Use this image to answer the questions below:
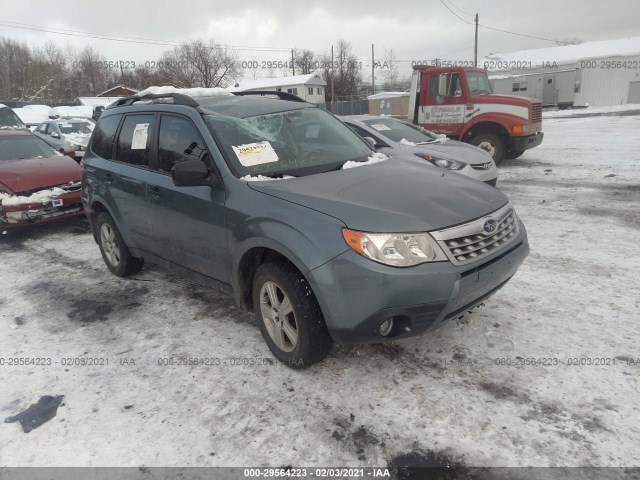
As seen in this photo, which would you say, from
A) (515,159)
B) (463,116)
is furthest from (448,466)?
(515,159)

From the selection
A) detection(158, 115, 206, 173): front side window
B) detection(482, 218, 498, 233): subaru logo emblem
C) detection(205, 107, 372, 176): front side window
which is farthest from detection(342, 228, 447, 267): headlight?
detection(158, 115, 206, 173): front side window

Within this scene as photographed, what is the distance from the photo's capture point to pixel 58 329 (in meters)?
3.97

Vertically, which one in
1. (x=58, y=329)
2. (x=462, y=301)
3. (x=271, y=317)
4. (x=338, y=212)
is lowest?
(x=58, y=329)

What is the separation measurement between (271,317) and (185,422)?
0.87 m

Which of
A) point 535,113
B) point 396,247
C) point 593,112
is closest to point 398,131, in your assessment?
point 535,113

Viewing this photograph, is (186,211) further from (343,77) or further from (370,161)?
(343,77)

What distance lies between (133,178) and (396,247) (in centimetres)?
287

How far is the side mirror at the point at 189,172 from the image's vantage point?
3131 mm

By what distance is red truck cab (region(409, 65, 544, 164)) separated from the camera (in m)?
10.2

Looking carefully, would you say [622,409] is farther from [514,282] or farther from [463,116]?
[463,116]

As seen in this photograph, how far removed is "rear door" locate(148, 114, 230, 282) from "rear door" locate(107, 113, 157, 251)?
0.18 meters

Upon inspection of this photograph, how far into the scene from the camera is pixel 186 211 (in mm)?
3621

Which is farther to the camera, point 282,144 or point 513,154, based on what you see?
point 513,154

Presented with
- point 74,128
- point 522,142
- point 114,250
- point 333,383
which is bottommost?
point 333,383
